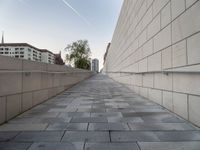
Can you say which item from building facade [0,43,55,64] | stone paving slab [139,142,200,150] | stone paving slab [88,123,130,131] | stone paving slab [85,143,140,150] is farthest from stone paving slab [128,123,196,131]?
building facade [0,43,55,64]

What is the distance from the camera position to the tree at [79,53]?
1485 inches

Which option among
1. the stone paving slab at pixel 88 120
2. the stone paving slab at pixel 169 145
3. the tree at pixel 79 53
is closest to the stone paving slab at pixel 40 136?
the stone paving slab at pixel 88 120

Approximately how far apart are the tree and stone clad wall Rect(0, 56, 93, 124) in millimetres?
31304

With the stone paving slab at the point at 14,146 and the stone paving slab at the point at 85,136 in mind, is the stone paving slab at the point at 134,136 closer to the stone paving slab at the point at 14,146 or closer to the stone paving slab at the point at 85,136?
the stone paving slab at the point at 85,136

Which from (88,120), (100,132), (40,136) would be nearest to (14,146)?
(40,136)

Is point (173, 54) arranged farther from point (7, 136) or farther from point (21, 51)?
point (21, 51)

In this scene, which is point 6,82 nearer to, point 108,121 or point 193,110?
point 108,121

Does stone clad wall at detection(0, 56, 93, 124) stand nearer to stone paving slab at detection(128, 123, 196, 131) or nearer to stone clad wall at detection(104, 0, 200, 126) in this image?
stone paving slab at detection(128, 123, 196, 131)

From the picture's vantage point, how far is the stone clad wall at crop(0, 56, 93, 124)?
3.56 meters

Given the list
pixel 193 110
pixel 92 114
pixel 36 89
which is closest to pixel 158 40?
pixel 193 110

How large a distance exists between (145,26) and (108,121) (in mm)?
4344

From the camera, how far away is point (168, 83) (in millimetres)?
4438

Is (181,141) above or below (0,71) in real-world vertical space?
below

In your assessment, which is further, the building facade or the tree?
the tree
